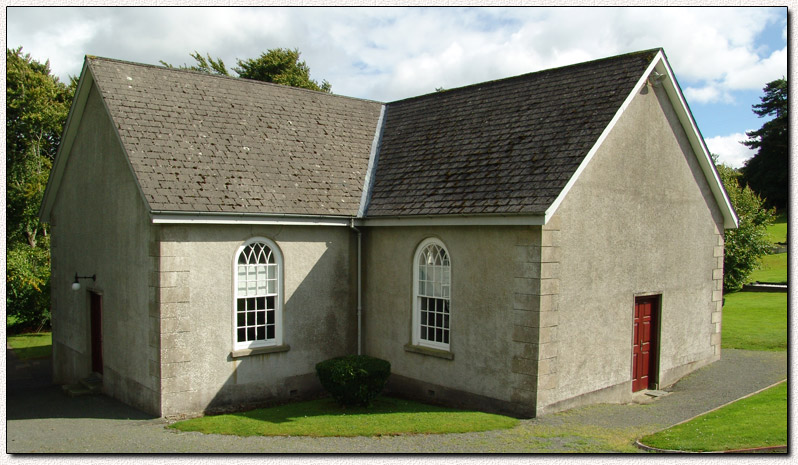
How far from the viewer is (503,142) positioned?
1619 cm

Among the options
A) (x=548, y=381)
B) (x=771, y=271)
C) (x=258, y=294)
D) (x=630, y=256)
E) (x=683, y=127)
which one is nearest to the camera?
(x=548, y=381)

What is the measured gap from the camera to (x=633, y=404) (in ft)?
51.0

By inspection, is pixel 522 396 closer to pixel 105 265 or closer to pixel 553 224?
pixel 553 224

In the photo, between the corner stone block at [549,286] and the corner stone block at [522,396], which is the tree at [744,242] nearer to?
the corner stone block at [549,286]

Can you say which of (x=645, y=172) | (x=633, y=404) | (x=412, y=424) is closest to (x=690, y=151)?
(x=645, y=172)

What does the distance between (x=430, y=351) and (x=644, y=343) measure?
5.83 meters

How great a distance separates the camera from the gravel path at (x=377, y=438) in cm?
1198

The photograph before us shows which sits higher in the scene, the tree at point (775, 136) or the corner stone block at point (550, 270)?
the tree at point (775, 136)

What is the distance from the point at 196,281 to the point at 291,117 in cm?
666

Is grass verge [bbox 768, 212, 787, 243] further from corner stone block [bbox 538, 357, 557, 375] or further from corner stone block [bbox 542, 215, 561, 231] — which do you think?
corner stone block [bbox 538, 357, 557, 375]

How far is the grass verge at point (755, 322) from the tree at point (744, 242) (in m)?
2.32

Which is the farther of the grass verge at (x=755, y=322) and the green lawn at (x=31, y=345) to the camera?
the green lawn at (x=31, y=345)

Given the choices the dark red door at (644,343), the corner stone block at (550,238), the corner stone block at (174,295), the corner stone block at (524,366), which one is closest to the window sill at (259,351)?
the corner stone block at (174,295)

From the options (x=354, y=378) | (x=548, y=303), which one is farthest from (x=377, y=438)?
(x=548, y=303)
